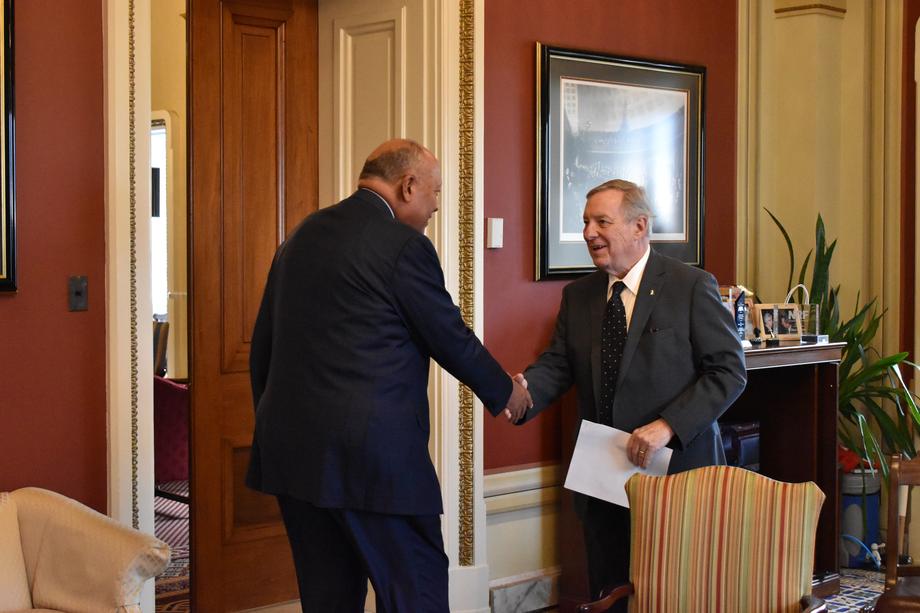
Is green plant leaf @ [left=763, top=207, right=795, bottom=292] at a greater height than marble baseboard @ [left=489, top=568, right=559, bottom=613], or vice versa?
green plant leaf @ [left=763, top=207, right=795, bottom=292]

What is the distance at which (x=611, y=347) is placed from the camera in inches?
119

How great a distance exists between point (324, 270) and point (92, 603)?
1109 mm

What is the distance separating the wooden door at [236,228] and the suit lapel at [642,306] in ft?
5.66

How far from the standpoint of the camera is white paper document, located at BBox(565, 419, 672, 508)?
2.95m

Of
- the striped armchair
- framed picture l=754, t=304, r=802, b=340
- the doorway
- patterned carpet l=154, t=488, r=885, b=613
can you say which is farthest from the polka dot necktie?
the doorway

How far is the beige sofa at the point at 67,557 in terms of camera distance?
281 centimetres

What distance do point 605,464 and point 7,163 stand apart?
1.94 meters

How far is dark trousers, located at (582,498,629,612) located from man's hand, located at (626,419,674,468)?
0.22 metres

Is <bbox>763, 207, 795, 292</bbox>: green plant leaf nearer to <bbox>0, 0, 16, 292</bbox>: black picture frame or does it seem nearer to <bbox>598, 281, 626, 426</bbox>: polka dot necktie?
<bbox>598, 281, 626, 426</bbox>: polka dot necktie

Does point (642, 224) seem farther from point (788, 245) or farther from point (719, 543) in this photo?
point (788, 245)

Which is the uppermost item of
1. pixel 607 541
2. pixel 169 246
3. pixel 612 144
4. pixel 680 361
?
pixel 612 144

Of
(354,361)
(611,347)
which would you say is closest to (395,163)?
(354,361)

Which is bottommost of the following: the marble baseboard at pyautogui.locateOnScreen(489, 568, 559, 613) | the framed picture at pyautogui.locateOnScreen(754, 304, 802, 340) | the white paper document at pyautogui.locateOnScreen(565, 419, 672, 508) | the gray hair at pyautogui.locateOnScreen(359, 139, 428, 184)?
the marble baseboard at pyautogui.locateOnScreen(489, 568, 559, 613)

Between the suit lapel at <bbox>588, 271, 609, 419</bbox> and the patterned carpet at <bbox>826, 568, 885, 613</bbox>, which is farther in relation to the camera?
the patterned carpet at <bbox>826, 568, 885, 613</bbox>
